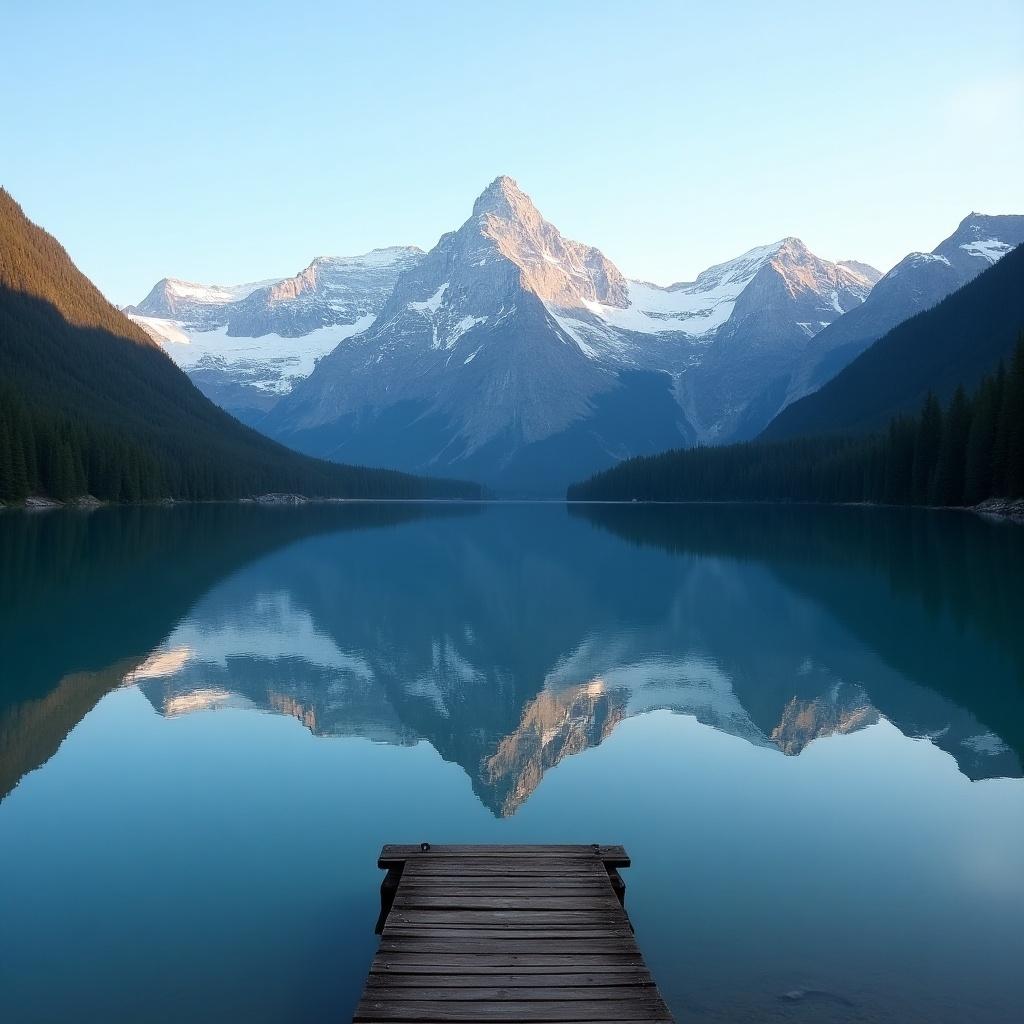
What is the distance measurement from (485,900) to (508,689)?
1590 cm

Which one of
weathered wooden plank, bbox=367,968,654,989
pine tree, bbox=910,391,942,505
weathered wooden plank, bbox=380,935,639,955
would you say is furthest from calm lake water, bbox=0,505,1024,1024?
pine tree, bbox=910,391,942,505

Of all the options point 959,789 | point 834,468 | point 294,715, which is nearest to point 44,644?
point 294,715

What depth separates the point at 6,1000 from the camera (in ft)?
31.1

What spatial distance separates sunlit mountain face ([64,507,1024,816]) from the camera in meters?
21.4

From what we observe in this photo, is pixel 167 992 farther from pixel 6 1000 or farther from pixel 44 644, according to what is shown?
pixel 44 644

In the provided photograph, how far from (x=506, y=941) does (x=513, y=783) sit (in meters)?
8.24

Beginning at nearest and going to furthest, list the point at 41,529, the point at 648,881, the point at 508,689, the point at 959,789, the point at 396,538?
the point at 648,881
the point at 959,789
the point at 508,689
the point at 41,529
the point at 396,538

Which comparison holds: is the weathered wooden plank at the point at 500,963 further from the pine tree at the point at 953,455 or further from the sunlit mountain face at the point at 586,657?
the pine tree at the point at 953,455

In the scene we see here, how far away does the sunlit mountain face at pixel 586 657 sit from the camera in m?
21.4

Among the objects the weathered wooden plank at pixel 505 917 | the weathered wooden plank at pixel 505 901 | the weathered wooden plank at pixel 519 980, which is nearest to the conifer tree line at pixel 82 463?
the weathered wooden plank at pixel 505 901

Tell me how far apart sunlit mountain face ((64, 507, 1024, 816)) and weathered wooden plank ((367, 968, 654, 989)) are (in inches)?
283

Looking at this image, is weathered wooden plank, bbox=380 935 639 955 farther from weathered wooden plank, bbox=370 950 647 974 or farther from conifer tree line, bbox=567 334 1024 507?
conifer tree line, bbox=567 334 1024 507

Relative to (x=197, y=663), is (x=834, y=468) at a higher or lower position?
higher

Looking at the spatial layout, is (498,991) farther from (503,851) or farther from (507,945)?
(503,851)
